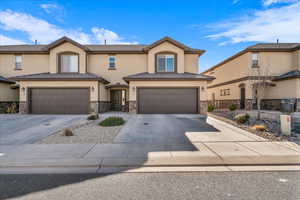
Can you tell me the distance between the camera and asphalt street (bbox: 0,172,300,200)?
3004mm

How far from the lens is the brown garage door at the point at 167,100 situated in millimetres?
14734

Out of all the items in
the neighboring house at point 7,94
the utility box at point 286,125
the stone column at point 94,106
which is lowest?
the utility box at point 286,125

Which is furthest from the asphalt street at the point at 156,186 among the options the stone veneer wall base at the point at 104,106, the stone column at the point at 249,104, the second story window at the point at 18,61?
the second story window at the point at 18,61

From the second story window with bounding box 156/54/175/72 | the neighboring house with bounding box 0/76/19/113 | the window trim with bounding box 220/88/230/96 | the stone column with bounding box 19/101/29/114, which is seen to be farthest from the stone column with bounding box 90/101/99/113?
the window trim with bounding box 220/88/230/96

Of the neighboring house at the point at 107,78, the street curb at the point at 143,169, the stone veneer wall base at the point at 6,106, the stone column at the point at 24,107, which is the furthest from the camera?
the stone veneer wall base at the point at 6,106

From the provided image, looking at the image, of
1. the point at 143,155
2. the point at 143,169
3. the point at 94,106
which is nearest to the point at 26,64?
the point at 94,106

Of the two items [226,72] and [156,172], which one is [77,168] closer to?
[156,172]

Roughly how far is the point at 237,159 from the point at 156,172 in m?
2.51

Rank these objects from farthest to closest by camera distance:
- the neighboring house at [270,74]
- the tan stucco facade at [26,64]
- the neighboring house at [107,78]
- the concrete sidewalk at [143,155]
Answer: the tan stucco facade at [26,64], the neighboring house at [270,74], the neighboring house at [107,78], the concrete sidewalk at [143,155]

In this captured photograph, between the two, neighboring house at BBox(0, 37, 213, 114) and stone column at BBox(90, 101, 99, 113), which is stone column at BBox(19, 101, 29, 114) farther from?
stone column at BBox(90, 101, 99, 113)

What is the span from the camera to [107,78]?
17453 millimetres

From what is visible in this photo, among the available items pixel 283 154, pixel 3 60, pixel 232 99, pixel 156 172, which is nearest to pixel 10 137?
pixel 156 172

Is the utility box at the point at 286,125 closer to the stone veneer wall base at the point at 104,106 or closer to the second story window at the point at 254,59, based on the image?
the second story window at the point at 254,59

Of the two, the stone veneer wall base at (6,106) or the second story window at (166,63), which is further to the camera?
the second story window at (166,63)
